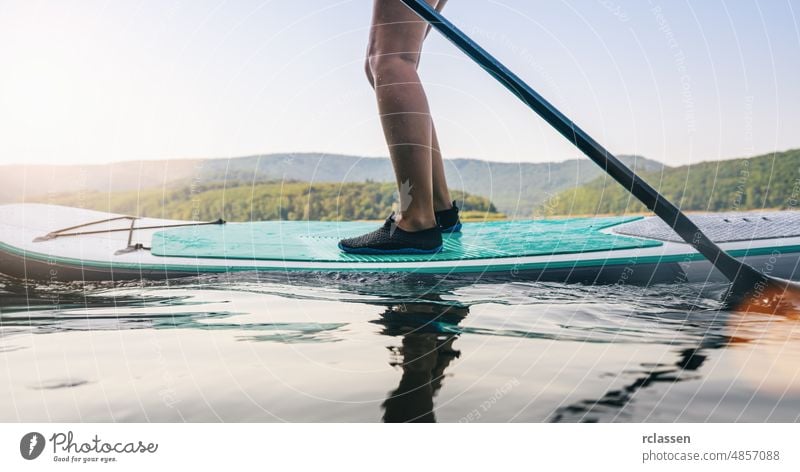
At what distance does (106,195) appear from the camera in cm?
212

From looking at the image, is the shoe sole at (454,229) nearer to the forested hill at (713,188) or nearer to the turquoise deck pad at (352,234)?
the turquoise deck pad at (352,234)

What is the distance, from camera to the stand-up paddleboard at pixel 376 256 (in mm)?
1245

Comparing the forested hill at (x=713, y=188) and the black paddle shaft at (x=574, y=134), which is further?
the forested hill at (x=713, y=188)

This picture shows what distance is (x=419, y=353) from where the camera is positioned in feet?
2.58

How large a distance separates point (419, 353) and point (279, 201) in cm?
157

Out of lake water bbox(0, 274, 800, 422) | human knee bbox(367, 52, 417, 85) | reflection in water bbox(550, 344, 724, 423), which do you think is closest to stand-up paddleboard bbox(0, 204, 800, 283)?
lake water bbox(0, 274, 800, 422)

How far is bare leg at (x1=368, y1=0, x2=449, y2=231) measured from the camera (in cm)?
121

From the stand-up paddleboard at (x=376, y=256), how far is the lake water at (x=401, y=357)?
0.35 feet

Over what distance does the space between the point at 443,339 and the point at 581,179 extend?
1.08 meters

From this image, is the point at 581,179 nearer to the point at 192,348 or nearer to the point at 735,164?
the point at 735,164

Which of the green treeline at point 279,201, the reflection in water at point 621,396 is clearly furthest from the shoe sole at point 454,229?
the reflection in water at point 621,396
